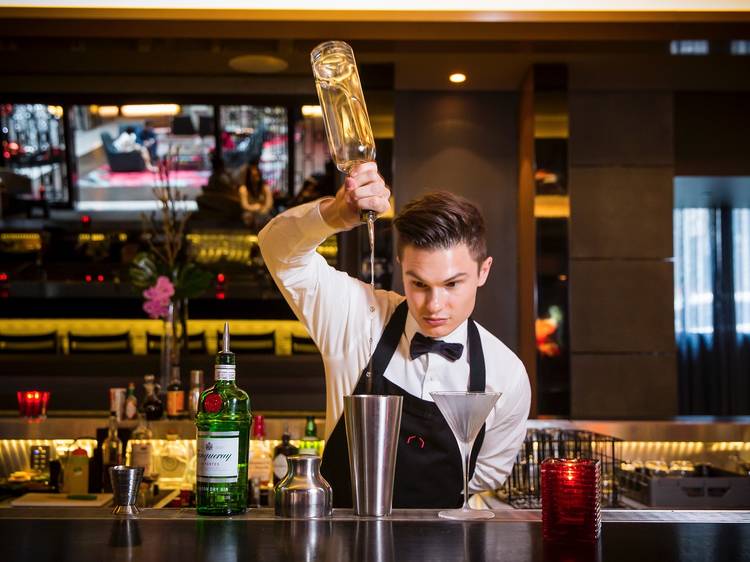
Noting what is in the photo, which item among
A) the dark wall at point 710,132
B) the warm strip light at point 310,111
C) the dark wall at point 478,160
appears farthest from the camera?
the warm strip light at point 310,111

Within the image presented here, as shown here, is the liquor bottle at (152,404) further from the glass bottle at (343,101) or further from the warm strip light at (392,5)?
the glass bottle at (343,101)

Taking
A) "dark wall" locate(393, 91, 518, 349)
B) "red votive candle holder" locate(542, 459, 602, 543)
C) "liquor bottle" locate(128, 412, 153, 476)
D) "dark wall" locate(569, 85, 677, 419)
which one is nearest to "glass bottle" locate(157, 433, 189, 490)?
"liquor bottle" locate(128, 412, 153, 476)

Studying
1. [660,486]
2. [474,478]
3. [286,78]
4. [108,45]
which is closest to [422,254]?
[474,478]

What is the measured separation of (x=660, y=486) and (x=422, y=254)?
5.93ft

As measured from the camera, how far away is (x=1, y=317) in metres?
6.87

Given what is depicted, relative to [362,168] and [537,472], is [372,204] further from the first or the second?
[537,472]

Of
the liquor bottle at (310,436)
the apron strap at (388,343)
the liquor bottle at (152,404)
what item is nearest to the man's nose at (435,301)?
the apron strap at (388,343)

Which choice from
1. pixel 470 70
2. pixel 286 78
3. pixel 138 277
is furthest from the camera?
pixel 286 78

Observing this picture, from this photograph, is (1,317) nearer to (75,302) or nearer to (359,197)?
(75,302)

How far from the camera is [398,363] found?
2070mm

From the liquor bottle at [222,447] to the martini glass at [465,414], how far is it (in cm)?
33

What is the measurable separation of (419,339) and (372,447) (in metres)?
0.62

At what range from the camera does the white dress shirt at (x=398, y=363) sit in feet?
6.66

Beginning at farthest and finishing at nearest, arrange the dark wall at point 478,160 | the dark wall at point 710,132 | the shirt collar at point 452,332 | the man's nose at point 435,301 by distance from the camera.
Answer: the dark wall at point 478,160, the dark wall at point 710,132, the shirt collar at point 452,332, the man's nose at point 435,301
